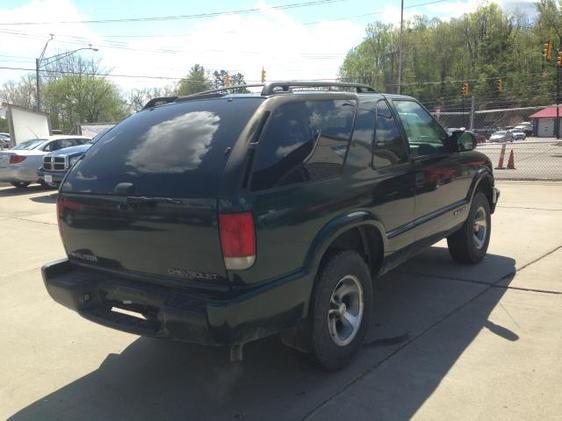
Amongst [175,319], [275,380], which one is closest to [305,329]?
[275,380]

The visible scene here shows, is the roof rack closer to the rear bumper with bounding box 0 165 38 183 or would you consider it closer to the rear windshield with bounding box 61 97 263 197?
the rear windshield with bounding box 61 97 263 197

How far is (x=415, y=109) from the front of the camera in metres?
5.23

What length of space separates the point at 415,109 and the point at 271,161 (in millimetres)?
2545

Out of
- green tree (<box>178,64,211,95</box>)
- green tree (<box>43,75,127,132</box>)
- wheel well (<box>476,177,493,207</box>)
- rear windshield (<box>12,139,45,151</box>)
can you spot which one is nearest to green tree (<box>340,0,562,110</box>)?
green tree (<box>178,64,211,95</box>)

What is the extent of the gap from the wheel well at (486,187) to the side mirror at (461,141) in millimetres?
625

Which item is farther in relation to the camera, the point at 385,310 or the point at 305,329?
the point at 385,310

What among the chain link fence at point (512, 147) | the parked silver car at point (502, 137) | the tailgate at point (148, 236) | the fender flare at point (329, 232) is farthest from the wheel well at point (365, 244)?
the parked silver car at point (502, 137)

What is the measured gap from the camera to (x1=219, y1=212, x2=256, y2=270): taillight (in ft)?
9.63

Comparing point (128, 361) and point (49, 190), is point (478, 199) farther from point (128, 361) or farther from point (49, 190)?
point (49, 190)

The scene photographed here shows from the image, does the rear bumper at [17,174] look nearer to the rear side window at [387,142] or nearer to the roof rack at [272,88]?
the roof rack at [272,88]

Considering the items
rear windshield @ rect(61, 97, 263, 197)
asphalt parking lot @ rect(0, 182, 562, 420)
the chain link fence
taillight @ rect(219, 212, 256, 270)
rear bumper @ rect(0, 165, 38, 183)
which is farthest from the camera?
the chain link fence

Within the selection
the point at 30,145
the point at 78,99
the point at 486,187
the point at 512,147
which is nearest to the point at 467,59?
the point at 78,99

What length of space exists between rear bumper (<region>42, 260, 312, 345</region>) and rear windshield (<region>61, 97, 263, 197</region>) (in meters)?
0.57

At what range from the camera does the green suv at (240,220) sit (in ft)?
9.85
